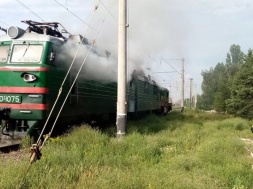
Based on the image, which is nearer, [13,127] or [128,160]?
[128,160]

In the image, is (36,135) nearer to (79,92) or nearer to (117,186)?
(79,92)

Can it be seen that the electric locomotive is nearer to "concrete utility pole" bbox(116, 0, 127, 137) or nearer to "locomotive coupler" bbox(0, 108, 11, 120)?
"locomotive coupler" bbox(0, 108, 11, 120)

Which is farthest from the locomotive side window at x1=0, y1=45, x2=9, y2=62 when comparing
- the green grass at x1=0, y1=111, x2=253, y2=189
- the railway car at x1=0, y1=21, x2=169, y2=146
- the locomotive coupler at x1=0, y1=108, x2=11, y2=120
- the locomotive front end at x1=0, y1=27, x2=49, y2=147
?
the green grass at x1=0, y1=111, x2=253, y2=189

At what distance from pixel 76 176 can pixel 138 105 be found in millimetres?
12614

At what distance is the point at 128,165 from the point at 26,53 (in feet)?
14.5

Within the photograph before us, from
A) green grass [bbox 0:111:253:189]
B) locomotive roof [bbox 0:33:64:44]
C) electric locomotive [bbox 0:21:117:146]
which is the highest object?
locomotive roof [bbox 0:33:64:44]

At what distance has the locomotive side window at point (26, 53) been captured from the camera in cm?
957

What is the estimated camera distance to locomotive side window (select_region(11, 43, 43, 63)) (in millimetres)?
9571

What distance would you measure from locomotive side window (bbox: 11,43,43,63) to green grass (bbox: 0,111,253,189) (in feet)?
6.93

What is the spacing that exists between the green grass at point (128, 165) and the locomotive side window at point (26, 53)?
211 centimetres

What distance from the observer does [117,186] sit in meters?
5.02

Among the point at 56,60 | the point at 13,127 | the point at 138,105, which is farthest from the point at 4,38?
the point at 138,105

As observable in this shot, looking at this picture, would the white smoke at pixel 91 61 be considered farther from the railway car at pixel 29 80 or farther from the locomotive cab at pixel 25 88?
the locomotive cab at pixel 25 88

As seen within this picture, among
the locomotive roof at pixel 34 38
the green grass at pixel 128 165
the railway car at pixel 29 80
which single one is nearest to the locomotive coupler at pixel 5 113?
the railway car at pixel 29 80
